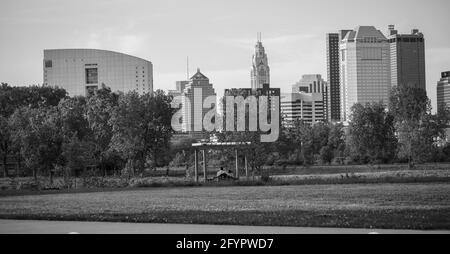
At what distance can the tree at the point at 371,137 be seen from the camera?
98312 millimetres

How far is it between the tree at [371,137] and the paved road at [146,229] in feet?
260

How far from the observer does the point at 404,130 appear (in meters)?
87.2

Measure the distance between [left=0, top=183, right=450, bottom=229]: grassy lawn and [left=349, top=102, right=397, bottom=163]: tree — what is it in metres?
62.6

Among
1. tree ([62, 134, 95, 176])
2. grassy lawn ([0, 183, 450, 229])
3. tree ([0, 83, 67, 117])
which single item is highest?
tree ([0, 83, 67, 117])

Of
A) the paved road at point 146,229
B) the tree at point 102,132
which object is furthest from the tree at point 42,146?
the paved road at point 146,229

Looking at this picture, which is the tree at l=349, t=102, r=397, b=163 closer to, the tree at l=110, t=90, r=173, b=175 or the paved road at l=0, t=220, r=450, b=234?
the tree at l=110, t=90, r=173, b=175

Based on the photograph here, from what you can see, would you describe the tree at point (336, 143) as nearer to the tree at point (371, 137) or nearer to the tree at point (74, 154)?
the tree at point (371, 137)

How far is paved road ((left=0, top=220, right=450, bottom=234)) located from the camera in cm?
1917

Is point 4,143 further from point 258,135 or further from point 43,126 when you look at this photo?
point 258,135

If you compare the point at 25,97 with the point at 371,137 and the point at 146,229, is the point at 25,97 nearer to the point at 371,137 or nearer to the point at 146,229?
the point at 371,137

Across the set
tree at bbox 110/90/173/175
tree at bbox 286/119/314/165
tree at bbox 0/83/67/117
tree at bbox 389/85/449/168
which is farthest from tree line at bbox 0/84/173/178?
→ tree at bbox 389/85/449/168

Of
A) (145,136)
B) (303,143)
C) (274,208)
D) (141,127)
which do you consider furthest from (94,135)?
(274,208)

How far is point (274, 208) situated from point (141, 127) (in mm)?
49745
